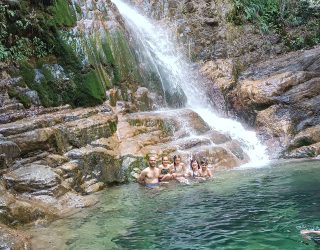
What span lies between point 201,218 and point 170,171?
4496mm

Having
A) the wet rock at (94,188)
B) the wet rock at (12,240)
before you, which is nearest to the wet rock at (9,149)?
the wet rock at (94,188)

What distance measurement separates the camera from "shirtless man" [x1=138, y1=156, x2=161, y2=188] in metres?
11.7

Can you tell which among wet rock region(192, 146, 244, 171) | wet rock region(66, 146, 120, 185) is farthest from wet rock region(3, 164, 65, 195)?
wet rock region(192, 146, 244, 171)

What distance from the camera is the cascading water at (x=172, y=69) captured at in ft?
57.8

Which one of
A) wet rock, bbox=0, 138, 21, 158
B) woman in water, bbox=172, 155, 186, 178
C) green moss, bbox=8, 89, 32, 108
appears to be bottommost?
woman in water, bbox=172, 155, 186, 178

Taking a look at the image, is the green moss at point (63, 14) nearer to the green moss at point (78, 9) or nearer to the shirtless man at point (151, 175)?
the green moss at point (78, 9)

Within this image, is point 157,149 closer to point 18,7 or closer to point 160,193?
point 160,193

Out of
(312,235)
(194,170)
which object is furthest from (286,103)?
(312,235)

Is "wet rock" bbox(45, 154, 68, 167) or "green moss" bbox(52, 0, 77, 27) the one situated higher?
"green moss" bbox(52, 0, 77, 27)

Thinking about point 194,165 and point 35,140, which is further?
point 194,165

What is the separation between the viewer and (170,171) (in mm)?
12320

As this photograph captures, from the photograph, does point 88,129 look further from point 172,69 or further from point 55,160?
point 172,69

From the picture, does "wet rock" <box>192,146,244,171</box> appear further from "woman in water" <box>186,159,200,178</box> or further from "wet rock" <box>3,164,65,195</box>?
"wet rock" <box>3,164,65,195</box>

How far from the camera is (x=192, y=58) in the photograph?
21859 millimetres
